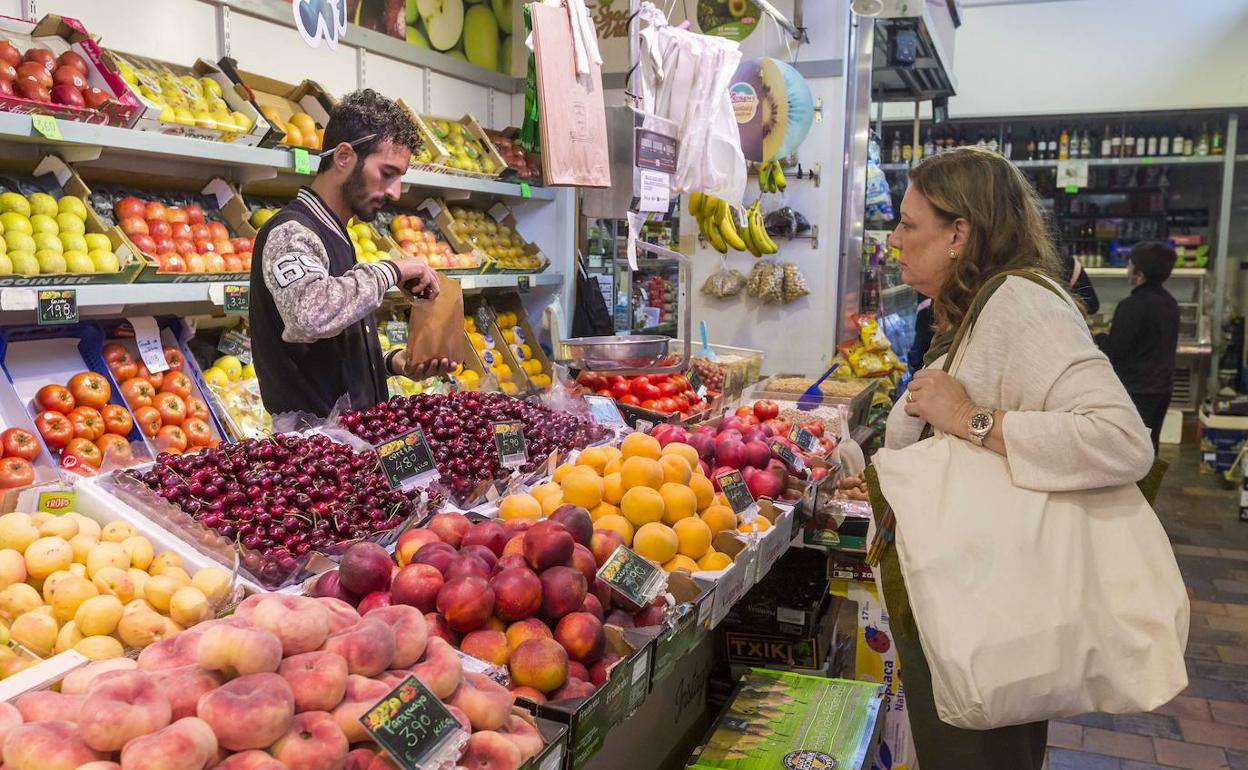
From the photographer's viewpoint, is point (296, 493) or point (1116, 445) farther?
point (296, 493)

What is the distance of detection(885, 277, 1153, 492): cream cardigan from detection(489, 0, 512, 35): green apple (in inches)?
170

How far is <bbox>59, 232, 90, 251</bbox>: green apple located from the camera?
10.0ft

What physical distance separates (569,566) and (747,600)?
4.88 ft

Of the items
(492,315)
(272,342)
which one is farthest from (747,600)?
(492,315)

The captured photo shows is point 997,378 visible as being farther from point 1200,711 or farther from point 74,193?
point 74,193

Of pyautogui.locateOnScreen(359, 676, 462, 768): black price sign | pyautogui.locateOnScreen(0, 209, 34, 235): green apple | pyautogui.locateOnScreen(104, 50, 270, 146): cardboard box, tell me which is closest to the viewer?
pyautogui.locateOnScreen(359, 676, 462, 768): black price sign

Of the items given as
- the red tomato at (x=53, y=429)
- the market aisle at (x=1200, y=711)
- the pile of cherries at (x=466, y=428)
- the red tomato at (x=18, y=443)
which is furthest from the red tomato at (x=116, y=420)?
the market aisle at (x=1200, y=711)

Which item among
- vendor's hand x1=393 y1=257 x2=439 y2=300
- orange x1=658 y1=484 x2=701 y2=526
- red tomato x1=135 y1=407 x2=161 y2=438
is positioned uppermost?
vendor's hand x1=393 y1=257 x2=439 y2=300

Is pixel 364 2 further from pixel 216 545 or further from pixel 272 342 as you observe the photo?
pixel 216 545

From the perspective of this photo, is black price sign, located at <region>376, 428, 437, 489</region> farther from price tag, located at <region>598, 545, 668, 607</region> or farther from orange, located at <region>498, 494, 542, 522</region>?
price tag, located at <region>598, 545, 668, 607</region>

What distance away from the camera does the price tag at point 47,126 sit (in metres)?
2.68

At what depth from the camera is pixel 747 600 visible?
300 cm

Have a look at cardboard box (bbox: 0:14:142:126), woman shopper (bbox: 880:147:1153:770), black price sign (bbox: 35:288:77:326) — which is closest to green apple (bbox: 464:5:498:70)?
cardboard box (bbox: 0:14:142:126)

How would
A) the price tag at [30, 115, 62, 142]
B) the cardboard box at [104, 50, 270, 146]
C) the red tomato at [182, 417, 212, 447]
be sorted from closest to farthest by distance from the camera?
1. the price tag at [30, 115, 62, 142]
2. the cardboard box at [104, 50, 270, 146]
3. the red tomato at [182, 417, 212, 447]
